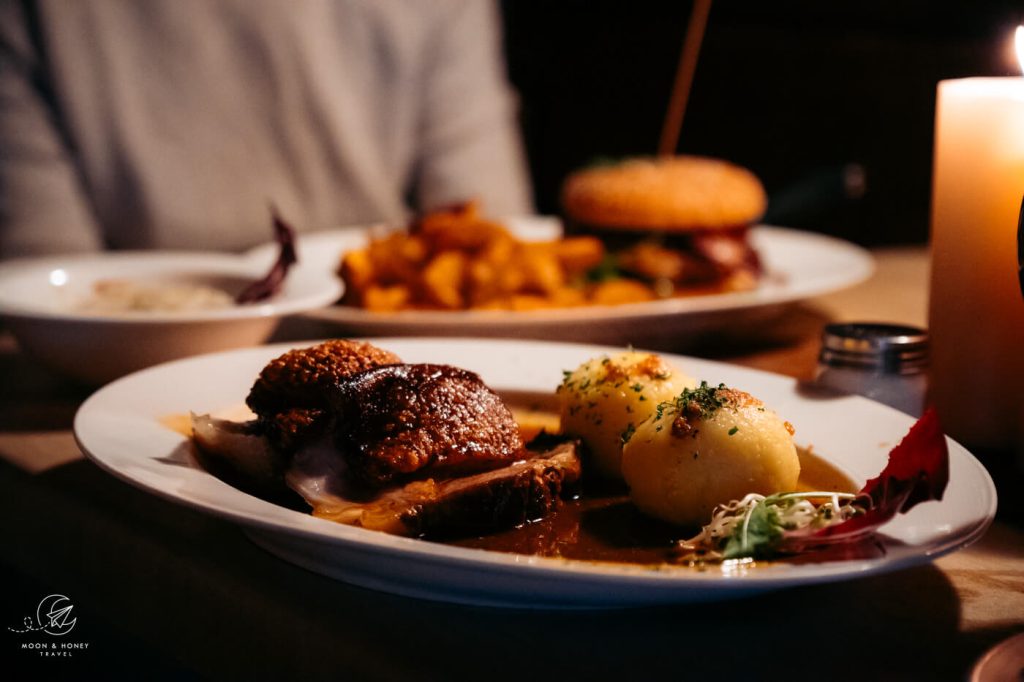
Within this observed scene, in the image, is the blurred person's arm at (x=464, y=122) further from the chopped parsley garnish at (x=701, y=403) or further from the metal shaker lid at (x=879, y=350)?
the chopped parsley garnish at (x=701, y=403)

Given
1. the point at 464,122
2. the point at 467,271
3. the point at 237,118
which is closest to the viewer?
the point at 467,271

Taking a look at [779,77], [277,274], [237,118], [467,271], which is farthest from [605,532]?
[779,77]

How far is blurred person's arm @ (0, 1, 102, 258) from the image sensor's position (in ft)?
13.7

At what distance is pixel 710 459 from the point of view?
3.79 ft

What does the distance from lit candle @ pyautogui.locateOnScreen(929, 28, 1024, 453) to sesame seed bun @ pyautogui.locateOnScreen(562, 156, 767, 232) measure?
5.03ft

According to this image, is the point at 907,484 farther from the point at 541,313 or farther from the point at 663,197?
the point at 663,197

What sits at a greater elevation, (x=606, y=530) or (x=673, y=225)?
(x=673, y=225)

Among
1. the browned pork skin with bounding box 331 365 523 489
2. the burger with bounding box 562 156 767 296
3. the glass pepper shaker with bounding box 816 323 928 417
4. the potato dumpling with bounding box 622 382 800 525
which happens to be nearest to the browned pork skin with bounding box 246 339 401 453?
the browned pork skin with bounding box 331 365 523 489

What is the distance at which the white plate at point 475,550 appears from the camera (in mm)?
894

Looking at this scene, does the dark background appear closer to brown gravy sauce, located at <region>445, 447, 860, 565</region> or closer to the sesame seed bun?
the sesame seed bun

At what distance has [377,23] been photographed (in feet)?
16.9

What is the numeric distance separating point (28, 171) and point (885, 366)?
154 inches

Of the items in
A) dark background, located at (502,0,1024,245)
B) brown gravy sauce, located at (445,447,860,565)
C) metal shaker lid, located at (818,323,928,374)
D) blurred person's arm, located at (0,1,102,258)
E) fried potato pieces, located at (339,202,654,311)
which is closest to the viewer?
brown gravy sauce, located at (445,447,860,565)

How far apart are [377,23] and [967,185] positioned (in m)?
4.15
